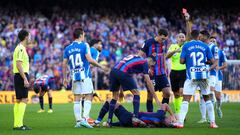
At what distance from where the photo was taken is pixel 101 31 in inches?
1528

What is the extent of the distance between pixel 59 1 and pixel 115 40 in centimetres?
636

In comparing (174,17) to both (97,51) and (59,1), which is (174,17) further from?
(97,51)

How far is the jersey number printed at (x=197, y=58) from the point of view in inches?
596

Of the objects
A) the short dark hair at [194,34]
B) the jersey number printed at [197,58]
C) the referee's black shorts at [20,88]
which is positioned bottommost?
the referee's black shorts at [20,88]

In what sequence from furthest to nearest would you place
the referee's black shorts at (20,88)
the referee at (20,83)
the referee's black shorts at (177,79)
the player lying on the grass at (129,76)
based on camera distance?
1. the referee's black shorts at (177,79)
2. the player lying on the grass at (129,76)
3. the referee's black shorts at (20,88)
4. the referee at (20,83)

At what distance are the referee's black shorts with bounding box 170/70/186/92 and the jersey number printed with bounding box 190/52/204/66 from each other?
3153 mm

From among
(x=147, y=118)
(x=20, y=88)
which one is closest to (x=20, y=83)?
(x=20, y=88)

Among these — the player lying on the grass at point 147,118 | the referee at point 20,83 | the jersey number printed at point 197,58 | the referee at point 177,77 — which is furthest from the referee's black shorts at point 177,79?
the referee at point 20,83

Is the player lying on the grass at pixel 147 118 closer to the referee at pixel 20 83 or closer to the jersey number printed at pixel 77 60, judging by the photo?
the jersey number printed at pixel 77 60

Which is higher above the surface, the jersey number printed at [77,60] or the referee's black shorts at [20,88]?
the jersey number printed at [77,60]

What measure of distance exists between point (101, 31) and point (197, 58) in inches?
944

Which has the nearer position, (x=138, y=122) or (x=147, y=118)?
(x=138, y=122)

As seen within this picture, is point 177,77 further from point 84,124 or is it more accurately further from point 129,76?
point 84,124

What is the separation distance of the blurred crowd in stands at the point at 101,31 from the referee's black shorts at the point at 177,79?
14353 mm
